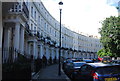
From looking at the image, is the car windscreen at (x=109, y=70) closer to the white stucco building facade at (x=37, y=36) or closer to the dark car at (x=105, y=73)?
the dark car at (x=105, y=73)

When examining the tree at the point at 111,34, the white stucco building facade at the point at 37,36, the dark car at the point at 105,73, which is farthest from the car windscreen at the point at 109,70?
the tree at the point at 111,34

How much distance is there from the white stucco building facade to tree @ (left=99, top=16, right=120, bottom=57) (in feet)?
33.1

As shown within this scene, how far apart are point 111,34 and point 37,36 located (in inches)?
415

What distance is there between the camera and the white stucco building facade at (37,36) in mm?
14894

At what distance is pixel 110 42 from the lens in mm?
28359

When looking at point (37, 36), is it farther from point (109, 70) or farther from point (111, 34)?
point (109, 70)

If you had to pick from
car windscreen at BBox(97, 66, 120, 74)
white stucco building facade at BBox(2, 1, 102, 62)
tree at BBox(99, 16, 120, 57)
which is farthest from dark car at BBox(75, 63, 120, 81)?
tree at BBox(99, 16, 120, 57)

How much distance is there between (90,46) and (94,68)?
302ft

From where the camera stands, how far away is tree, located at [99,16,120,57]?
87.2ft

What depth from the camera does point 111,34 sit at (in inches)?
1099

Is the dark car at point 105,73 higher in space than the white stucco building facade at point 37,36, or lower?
lower

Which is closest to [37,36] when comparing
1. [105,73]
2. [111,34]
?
[111,34]

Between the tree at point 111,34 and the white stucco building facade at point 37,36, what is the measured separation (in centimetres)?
1010

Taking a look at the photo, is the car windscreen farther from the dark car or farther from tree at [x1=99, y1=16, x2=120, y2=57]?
tree at [x1=99, y1=16, x2=120, y2=57]
